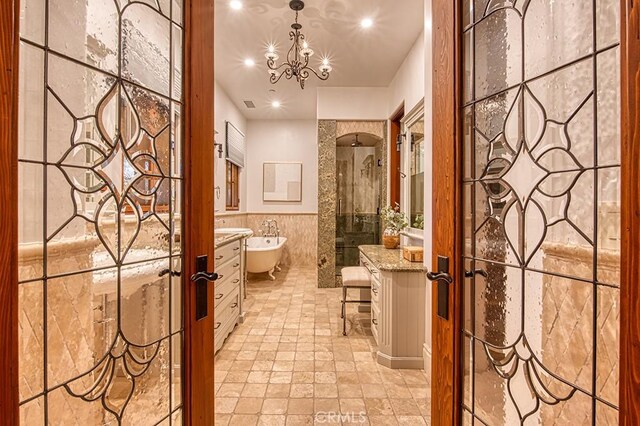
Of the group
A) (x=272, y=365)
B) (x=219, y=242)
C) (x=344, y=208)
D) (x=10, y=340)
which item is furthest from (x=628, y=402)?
(x=344, y=208)

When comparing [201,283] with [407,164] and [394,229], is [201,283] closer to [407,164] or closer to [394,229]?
[394,229]

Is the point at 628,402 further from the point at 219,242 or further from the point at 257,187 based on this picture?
the point at 257,187

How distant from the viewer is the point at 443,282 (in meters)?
1.16

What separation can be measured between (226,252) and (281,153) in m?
4.13

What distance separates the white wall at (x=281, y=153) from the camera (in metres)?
6.62

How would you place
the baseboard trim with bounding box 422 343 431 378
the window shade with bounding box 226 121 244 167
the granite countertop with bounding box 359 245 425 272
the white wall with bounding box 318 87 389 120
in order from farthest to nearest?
the window shade with bounding box 226 121 244 167 → the white wall with bounding box 318 87 389 120 → the granite countertop with bounding box 359 245 425 272 → the baseboard trim with bounding box 422 343 431 378

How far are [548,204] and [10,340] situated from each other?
1491 mm

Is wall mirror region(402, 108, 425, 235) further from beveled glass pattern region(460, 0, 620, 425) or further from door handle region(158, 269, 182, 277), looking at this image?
door handle region(158, 269, 182, 277)

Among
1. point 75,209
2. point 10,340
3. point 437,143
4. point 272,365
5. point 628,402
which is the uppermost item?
point 437,143

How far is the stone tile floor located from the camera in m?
1.97

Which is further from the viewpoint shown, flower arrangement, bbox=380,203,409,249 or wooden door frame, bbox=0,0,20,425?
flower arrangement, bbox=380,203,409,249

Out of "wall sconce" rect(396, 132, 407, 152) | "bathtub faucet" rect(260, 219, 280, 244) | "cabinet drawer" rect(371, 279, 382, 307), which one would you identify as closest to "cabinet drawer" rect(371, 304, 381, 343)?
"cabinet drawer" rect(371, 279, 382, 307)

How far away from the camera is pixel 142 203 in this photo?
1.09m

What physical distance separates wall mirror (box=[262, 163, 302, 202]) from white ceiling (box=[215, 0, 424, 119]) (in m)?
1.91
